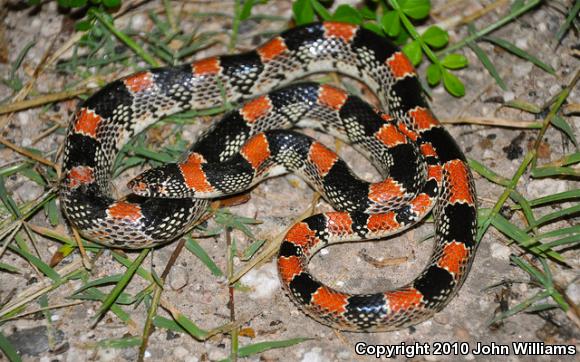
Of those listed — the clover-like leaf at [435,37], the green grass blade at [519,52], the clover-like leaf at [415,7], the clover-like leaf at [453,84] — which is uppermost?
the clover-like leaf at [415,7]

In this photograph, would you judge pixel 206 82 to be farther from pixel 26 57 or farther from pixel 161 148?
pixel 26 57

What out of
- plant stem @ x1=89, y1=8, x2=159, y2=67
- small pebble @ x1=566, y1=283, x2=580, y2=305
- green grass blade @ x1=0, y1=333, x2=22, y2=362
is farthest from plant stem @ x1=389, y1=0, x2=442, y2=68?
green grass blade @ x1=0, y1=333, x2=22, y2=362

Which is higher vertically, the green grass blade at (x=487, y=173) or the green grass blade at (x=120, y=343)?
the green grass blade at (x=487, y=173)

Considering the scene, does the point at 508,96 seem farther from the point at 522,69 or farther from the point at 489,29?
the point at 489,29

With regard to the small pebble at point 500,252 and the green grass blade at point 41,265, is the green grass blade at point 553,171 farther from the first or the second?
the green grass blade at point 41,265

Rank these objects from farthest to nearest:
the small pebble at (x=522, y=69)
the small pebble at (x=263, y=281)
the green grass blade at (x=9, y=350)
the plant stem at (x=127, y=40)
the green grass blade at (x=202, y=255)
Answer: the plant stem at (x=127, y=40) → the small pebble at (x=522, y=69) → the green grass blade at (x=202, y=255) → the small pebble at (x=263, y=281) → the green grass blade at (x=9, y=350)

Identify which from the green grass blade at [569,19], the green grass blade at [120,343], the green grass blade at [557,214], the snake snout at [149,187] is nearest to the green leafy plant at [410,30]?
the green grass blade at [569,19]
